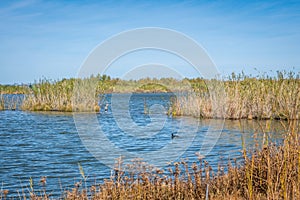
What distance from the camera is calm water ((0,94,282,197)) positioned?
8398mm

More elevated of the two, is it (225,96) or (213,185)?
(225,96)

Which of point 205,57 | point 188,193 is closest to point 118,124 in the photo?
point 205,57

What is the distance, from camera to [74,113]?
21906 millimetres

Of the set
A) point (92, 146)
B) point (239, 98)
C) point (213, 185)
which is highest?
point (239, 98)

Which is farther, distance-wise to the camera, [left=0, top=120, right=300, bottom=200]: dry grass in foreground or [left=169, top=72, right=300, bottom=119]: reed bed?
[left=169, top=72, right=300, bottom=119]: reed bed

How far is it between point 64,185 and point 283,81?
1157cm

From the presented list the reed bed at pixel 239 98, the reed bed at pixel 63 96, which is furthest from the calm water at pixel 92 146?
the reed bed at pixel 63 96

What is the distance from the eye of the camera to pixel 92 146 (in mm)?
11883

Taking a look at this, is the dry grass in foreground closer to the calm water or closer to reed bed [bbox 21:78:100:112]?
the calm water

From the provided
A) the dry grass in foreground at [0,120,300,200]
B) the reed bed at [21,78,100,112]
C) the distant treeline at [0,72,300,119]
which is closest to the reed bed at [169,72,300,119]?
the distant treeline at [0,72,300,119]

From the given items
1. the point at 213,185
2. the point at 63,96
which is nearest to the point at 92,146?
the point at 213,185

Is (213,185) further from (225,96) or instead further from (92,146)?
(225,96)

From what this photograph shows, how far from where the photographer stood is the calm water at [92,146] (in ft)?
27.6

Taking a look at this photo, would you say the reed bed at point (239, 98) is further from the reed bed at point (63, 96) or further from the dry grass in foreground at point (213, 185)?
the dry grass in foreground at point (213, 185)
